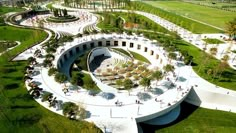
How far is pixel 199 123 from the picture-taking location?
4300 cm

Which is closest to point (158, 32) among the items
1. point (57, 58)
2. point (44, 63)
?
point (57, 58)

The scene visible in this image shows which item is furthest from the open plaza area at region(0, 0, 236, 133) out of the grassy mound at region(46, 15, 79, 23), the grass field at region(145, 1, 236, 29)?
the grass field at region(145, 1, 236, 29)

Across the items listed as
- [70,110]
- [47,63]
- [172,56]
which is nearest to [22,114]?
[70,110]

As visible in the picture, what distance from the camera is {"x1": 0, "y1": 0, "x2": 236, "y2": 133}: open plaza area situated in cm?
3856

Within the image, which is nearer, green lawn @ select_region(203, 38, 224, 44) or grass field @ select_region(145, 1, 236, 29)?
green lawn @ select_region(203, 38, 224, 44)

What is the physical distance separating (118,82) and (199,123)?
20.0 meters

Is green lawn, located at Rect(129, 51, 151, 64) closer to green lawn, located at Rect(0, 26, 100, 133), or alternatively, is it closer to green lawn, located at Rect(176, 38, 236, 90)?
green lawn, located at Rect(176, 38, 236, 90)

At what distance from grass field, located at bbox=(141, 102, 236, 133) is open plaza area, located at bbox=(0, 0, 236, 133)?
208 mm

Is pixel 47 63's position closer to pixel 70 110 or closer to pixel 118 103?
pixel 70 110

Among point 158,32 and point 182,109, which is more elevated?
point 158,32

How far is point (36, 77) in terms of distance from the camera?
164ft

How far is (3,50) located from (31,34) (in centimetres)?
1885

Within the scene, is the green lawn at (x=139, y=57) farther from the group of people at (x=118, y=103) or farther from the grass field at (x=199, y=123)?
the group of people at (x=118, y=103)

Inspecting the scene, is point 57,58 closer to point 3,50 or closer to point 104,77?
point 104,77
